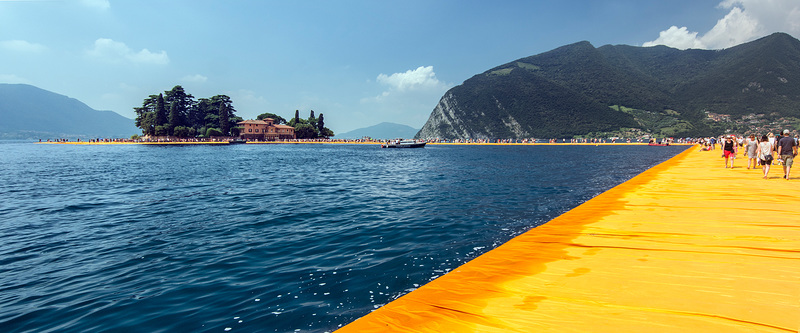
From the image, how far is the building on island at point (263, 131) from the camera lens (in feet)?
410

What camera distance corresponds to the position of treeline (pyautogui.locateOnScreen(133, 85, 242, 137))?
4380 inches

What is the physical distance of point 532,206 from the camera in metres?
12.0

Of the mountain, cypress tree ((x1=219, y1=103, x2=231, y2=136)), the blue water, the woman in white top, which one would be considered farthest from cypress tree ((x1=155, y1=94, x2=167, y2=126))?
the mountain

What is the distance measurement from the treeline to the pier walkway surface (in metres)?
130

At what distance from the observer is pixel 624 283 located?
359 centimetres

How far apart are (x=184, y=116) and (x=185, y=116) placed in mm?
507

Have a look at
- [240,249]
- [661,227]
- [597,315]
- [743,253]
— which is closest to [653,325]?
[597,315]

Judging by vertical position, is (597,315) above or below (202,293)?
above

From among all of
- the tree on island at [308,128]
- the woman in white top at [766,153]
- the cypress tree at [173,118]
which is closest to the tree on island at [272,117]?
the tree on island at [308,128]

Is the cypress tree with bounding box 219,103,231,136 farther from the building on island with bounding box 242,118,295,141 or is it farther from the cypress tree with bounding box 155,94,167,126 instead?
the cypress tree with bounding box 155,94,167,126

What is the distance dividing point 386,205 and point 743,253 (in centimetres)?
990

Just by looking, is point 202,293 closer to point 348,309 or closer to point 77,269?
point 348,309

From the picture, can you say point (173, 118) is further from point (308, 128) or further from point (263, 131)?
point (308, 128)

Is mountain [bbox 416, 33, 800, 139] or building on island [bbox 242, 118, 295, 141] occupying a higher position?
mountain [bbox 416, 33, 800, 139]
